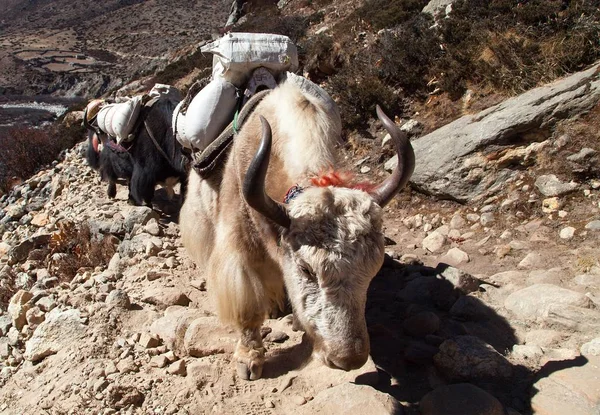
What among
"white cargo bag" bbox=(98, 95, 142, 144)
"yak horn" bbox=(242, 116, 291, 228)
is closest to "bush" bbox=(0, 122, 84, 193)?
"white cargo bag" bbox=(98, 95, 142, 144)

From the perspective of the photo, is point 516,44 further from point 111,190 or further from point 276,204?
point 111,190

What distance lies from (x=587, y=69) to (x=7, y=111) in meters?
27.2

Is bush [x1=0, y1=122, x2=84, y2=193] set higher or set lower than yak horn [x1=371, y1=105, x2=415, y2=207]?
lower

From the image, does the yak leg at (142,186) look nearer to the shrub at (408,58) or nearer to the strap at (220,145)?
the strap at (220,145)

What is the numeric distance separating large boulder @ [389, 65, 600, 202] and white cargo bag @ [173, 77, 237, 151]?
6.84 ft

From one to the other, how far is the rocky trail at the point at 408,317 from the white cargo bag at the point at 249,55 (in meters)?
1.63

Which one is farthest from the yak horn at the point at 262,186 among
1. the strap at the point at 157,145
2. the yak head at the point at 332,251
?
the strap at the point at 157,145

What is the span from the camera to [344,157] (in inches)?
221

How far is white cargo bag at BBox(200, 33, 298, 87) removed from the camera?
3.14 meters

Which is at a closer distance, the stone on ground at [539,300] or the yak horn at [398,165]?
the yak horn at [398,165]

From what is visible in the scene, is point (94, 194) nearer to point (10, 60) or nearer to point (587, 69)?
point (587, 69)

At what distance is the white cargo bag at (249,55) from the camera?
3.14 metres

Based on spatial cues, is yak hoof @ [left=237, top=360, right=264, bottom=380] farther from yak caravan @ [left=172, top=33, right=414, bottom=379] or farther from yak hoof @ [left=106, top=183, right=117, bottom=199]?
yak hoof @ [left=106, top=183, right=117, bottom=199]

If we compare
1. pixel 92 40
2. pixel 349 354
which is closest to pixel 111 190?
pixel 349 354
